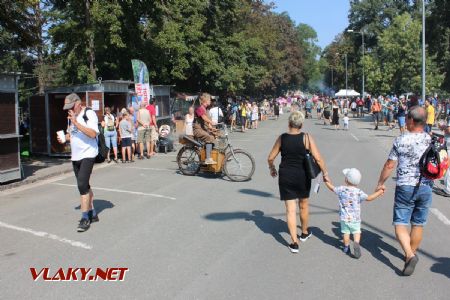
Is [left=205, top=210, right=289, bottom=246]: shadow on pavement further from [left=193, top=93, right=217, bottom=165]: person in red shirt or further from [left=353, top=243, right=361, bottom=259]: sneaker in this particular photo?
[left=193, top=93, right=217, bottom=165]: person in red shirt

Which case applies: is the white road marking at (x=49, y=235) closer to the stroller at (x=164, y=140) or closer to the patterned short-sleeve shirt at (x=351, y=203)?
the patterned short-sleeve shirt at (x=351, y=203)

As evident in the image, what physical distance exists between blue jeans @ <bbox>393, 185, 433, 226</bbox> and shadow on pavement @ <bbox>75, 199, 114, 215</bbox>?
15.7ft

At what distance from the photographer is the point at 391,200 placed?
8.80m

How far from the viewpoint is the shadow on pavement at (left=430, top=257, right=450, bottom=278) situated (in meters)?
5.14

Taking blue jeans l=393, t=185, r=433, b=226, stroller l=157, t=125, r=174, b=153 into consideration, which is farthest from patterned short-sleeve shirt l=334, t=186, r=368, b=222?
stroller l=157, t=125, r=174, b=153

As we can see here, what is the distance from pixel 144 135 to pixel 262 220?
9059mm

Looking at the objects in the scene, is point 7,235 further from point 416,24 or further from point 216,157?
point 416,24

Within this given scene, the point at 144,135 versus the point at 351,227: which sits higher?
the point at 144,135

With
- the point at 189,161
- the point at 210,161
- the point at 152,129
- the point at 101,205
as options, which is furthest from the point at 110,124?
the point at 101,205

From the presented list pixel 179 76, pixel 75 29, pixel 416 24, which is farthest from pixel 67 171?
pixel 416 24

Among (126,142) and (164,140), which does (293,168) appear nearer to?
(126,142)

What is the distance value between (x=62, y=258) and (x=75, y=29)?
16744 mm

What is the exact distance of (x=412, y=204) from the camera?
522cm

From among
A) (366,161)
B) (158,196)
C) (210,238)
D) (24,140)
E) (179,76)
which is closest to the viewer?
(210,238)
